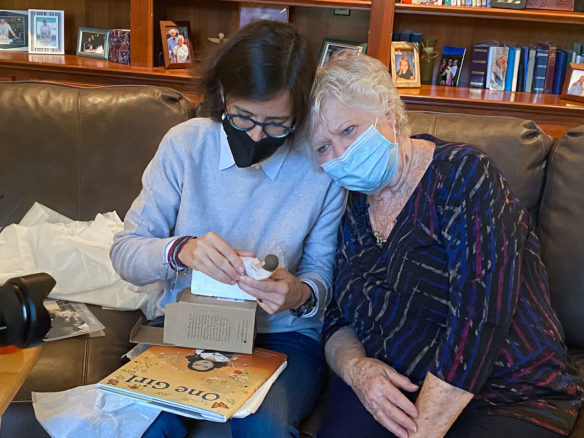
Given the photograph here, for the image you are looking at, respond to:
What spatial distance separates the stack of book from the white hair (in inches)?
78.8

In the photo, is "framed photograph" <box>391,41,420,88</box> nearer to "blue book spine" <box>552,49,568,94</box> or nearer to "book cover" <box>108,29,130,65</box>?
"blue book spine" <box>552,49,568,94</box>

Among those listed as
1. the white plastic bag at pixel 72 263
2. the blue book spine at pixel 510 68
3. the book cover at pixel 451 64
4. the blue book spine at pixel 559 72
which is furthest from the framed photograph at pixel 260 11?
the white plastic bag at pixel 72 263

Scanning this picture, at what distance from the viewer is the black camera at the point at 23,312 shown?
0.92 m

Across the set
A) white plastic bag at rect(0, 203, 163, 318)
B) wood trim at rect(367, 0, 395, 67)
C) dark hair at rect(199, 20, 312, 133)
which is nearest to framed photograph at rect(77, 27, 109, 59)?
wood trim at rect(367, 0, 395, 67)

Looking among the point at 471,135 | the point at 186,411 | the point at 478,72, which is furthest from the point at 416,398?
the point at 478,72

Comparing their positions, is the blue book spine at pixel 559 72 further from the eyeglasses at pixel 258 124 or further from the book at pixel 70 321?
the book at pixel 70 321

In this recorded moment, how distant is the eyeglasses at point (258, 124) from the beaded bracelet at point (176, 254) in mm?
275

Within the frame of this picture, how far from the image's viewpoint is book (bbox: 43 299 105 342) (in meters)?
1.61

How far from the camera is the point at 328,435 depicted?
4.52 feet

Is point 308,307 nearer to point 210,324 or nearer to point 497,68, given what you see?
point 210,324

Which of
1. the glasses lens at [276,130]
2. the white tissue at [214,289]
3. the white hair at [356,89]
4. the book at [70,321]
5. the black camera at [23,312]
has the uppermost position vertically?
the white hair at [356,89]

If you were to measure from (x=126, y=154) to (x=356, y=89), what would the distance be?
828 mm

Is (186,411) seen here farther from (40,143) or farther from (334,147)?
(40,143)

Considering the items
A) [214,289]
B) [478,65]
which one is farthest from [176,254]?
[478,65]
